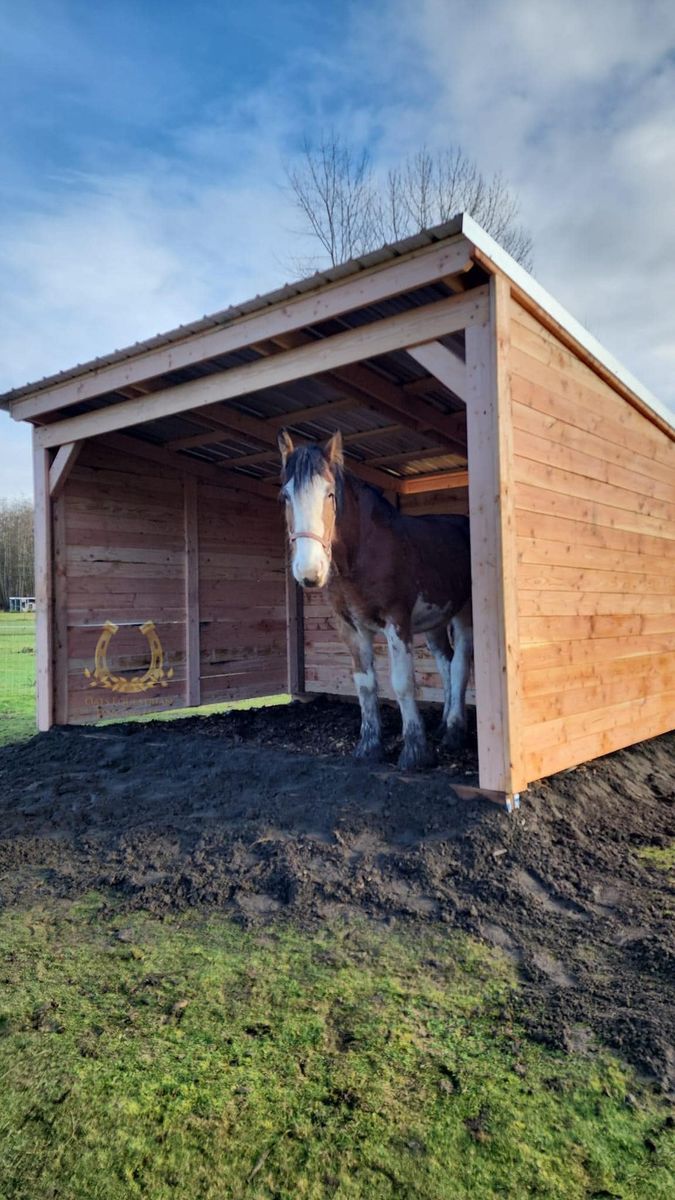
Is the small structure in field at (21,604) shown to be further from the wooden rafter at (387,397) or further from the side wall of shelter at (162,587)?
the wooden rafter at (387,397)

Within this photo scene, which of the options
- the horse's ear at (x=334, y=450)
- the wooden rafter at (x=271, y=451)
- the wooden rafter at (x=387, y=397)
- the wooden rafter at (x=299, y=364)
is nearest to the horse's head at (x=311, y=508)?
the horse's ear at (x=334, y=450)

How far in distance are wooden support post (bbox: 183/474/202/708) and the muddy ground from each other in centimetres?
245

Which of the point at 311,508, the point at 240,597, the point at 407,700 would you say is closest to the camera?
the point at 311,508

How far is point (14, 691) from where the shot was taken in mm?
10773

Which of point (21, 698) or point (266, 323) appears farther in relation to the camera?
point (21, 698)

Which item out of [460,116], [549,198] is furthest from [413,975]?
[460,116]

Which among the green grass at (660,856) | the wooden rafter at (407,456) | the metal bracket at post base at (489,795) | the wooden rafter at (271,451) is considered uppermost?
the wooden rafter at (271,451)

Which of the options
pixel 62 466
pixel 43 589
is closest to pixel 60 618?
pixel 43 589

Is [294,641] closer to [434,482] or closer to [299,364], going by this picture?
[434,482]

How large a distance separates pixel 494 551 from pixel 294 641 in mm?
5414

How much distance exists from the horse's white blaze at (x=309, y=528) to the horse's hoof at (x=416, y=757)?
143cm

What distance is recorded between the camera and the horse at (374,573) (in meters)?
A: 4.00

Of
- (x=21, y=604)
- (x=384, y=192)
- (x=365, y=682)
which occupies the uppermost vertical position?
(x=384, y=192)

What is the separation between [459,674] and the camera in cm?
570
